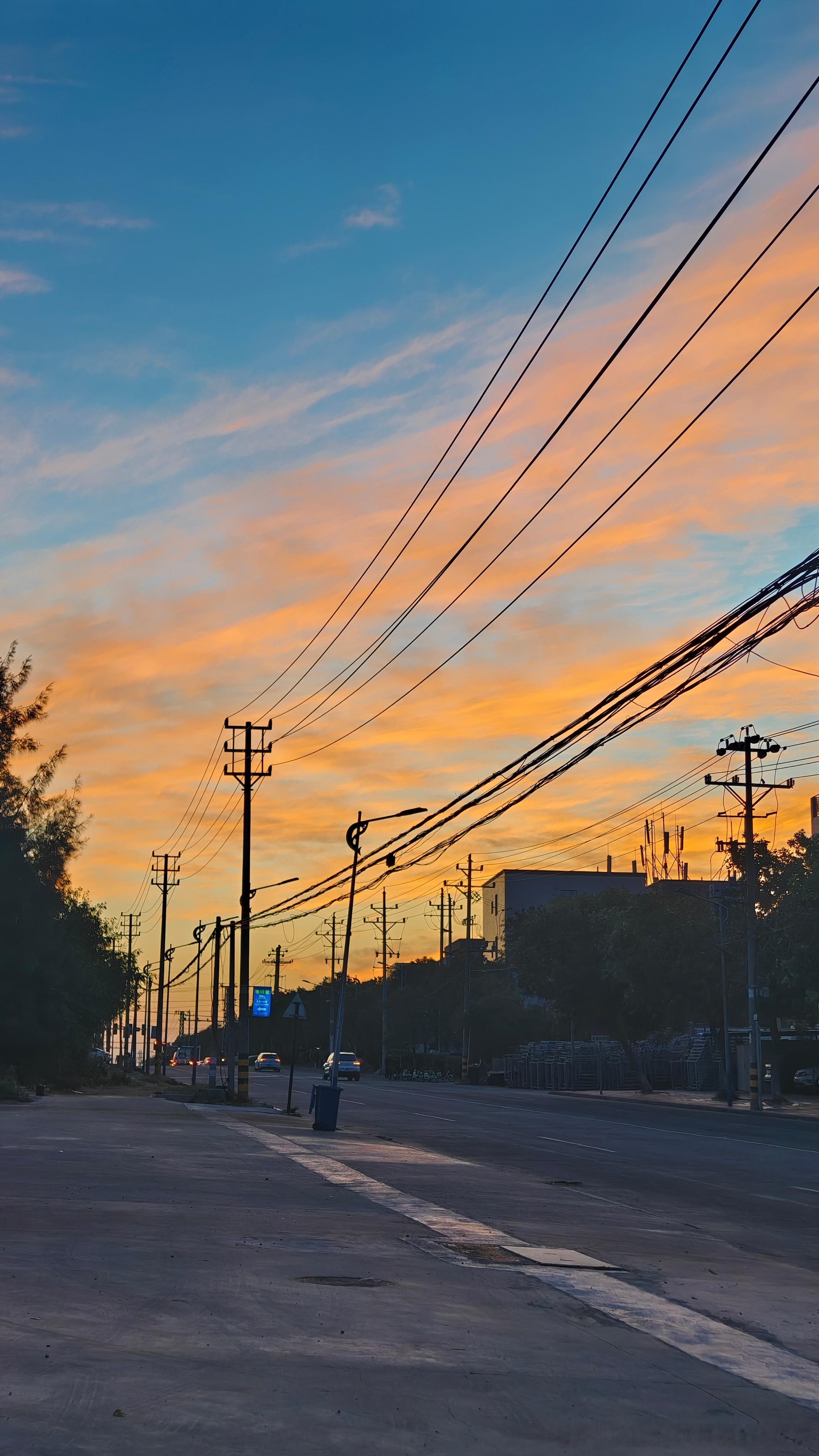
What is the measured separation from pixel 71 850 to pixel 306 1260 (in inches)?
1602

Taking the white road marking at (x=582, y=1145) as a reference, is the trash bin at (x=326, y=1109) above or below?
above

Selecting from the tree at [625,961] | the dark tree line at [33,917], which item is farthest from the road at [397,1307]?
the tree at [625,961]

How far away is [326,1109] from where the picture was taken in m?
32.4

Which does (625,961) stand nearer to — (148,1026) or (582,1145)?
(582,1145)

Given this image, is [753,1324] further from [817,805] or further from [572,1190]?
[817,805]

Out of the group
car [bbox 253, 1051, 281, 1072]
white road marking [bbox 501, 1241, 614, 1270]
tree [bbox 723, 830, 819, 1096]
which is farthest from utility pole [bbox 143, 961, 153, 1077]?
white road marking [bbox 501, 1241, 614, 1270]

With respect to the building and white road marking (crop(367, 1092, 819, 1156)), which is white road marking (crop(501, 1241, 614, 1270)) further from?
the building

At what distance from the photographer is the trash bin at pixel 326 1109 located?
32.4 m

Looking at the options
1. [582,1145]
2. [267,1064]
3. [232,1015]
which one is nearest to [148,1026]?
[267,1064]

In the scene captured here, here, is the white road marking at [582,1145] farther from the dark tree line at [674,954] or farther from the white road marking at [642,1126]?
the dark tree line at [674,954]

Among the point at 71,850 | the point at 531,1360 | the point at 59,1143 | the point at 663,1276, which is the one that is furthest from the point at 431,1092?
the point at 531,1360

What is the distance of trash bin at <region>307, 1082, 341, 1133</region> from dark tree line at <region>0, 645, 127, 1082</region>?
17467mm

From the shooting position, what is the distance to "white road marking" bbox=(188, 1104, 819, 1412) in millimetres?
8578

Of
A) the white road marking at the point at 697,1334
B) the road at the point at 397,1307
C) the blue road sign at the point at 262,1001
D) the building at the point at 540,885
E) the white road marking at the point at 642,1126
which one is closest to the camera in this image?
the road at the point at 397,1307
